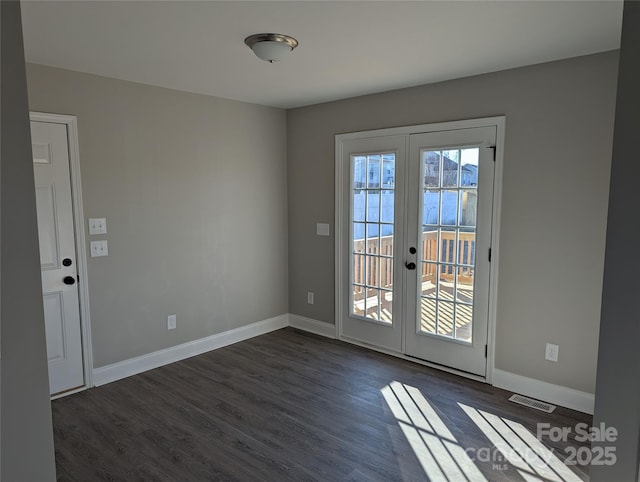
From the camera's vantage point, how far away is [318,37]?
2.57 meters

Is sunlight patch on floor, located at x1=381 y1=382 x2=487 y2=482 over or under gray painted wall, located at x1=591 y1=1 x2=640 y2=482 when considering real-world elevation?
under

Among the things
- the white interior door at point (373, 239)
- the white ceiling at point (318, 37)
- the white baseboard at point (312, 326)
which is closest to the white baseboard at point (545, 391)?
the white interior door at point (373, 239)

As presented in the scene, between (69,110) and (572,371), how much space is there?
4329 millimetres

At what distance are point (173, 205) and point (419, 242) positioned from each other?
2.33 m

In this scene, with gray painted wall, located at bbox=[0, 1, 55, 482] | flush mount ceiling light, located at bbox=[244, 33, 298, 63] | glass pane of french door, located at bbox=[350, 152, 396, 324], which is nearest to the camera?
gray painted wall, located at bbox=[0, 1, 55, 482]

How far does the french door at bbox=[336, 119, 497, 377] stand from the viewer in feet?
11.6

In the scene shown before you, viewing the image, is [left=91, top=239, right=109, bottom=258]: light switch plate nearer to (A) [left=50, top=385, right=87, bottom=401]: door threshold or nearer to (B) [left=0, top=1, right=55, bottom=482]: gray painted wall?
(A) [left=50, top=385, right=87, bottom=401]: door threshold

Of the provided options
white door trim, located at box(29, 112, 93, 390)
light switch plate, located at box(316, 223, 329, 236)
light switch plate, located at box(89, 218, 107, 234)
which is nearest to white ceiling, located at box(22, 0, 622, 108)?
white door trim, located at box(29, 112, 93, 390)

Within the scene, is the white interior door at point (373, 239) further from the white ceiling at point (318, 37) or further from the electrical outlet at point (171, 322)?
the electrical outlet at point (171, 322)

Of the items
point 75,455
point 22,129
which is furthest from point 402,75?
point 75,455

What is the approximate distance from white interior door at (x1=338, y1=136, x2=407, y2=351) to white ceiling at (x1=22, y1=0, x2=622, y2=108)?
2.60 feet

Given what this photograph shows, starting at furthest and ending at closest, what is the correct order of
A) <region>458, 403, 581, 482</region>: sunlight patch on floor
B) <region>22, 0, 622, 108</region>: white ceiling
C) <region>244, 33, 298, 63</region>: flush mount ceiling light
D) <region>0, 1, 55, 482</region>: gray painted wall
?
<region>244, 33, 298, 63</region>: flush mount ceiling light → <region>458, 403, 581, 482</region>: sunlight patch on floor → <region>22, 0, 622, 108</region>: white ceiling → <region>0, 1, 55, 482</region>: gray painted wall

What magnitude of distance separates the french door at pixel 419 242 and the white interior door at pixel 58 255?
2.50 meters

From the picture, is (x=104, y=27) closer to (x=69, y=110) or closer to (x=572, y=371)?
(x=69, y=110)
